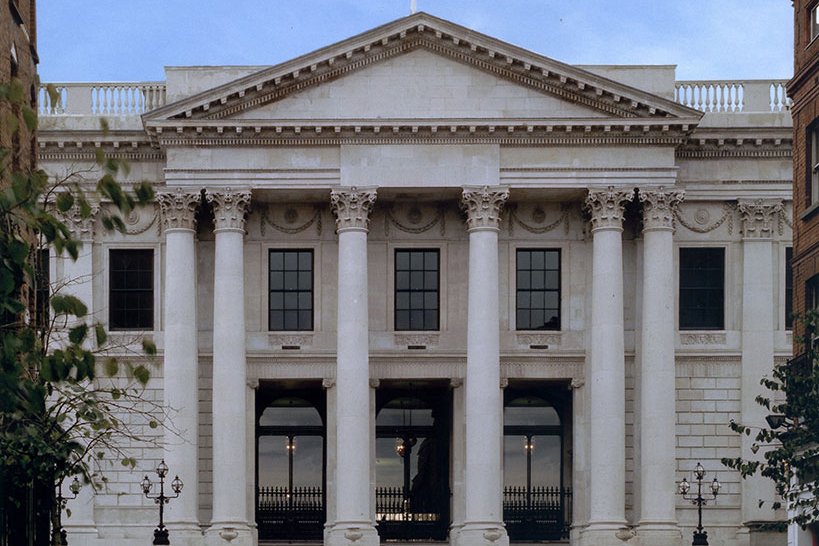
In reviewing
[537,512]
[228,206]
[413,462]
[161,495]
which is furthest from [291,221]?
[537,512]

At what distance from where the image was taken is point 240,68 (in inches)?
2569

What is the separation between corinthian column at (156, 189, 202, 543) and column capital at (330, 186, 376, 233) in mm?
4848

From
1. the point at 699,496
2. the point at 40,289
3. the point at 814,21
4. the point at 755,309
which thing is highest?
the point at 814,21

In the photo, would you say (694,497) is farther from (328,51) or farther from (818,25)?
(818,25)

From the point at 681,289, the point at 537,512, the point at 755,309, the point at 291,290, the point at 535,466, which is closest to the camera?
the point at 755,309

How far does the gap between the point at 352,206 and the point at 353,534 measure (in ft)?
36.7

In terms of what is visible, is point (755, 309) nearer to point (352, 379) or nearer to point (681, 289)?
point (681, 289)

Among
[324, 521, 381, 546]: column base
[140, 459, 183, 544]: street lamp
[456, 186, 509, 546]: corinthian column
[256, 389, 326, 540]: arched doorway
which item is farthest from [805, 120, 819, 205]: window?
[256, 389, 326, 540]: arched doorway

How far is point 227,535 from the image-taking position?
6159cm

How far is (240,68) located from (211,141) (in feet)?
10.5

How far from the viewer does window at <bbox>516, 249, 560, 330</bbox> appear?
66.1 meters

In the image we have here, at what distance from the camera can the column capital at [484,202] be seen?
209ft

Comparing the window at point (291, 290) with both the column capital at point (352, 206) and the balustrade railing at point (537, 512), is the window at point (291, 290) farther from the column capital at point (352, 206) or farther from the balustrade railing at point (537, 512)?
the balustrade railing at point (537, 512)

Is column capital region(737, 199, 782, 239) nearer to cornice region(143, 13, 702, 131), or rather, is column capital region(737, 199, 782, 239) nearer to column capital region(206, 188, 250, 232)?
cornice region(143, 13, 702, 131)
